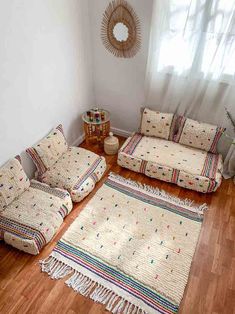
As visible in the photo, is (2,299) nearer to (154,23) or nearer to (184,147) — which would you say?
(184,147)

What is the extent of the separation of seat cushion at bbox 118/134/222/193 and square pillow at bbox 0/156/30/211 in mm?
1052

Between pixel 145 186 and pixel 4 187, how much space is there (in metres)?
1.36

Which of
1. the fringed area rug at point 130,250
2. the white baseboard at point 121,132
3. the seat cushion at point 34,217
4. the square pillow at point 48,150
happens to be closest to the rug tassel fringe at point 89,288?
the fringed area rug at point 130,250

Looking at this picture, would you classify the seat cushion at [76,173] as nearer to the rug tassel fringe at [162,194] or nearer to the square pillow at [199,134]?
the rug tassel fringe at [162,194]

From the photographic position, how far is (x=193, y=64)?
7.82 feet

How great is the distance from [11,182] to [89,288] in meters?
1.07

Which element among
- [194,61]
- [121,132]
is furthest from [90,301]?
[194,61]

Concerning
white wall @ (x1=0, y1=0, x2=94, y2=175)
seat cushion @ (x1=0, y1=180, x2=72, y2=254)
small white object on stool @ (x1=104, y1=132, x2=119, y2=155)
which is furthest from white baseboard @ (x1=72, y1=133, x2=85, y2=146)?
seat cushion @ (x1=0, y1=180, x2=72, y2=254)

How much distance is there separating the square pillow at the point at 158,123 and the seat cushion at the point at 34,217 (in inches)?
47.6

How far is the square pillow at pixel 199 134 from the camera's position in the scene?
8.38ft

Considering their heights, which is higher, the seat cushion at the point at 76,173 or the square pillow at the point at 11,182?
the square pillow at the point at 11,182

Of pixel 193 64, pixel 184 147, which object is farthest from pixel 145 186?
pixel 193 64

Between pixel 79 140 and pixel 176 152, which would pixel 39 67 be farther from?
pixel 176 152

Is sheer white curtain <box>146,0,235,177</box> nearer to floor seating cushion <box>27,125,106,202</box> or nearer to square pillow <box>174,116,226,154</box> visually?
square pillow <box>174,116,226,154</box>
